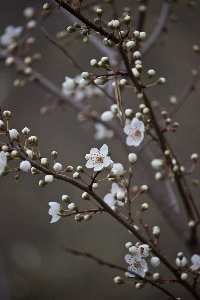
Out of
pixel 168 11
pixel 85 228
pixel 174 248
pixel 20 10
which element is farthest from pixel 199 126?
pixel 20 10

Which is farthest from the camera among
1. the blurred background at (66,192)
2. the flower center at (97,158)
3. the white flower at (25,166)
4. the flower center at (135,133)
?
the blurred background at (66,192)

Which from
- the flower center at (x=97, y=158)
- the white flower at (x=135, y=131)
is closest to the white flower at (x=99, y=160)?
the flower center at (x=97, y=158)

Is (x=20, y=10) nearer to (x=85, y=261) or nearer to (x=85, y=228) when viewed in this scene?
(x=85, y=228)

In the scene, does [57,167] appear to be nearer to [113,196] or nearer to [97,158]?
[97,158]

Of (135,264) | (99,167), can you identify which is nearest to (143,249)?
(135,264)

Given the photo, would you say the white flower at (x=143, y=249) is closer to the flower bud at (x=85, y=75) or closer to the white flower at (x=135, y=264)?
the white flower at (x=135, y=264)

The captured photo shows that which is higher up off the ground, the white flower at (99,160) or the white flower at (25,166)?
the white flower at (99,160)

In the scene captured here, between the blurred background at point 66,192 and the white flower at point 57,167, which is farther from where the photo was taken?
the blurred background at point 66,192

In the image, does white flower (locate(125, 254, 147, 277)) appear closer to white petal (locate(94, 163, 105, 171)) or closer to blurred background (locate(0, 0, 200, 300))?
white petal (locate(94, 163, 105, 171))

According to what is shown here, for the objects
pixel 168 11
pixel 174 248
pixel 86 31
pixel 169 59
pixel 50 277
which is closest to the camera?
pixel 86 31
